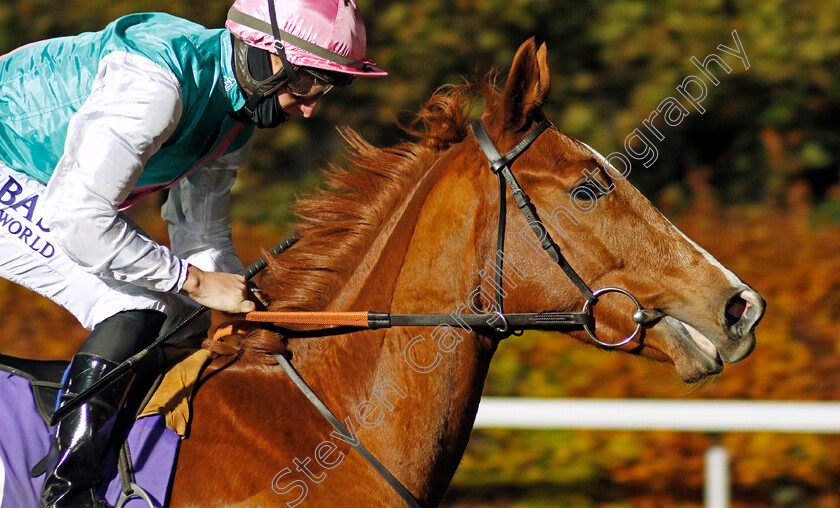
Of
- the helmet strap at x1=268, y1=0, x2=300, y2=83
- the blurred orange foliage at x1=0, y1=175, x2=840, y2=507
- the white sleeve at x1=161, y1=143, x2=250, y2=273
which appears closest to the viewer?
the helmet strap at x1=268, y1=0, x2=300, y2=83

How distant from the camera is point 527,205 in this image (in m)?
2.28

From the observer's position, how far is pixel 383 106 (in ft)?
27.1

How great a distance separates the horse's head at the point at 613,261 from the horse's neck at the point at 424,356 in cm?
15

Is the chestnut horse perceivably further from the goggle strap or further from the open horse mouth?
the goggle strap

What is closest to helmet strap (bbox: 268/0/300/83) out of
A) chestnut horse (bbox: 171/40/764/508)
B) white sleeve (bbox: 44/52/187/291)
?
white sleeve (bbox: 44/52/187/291)

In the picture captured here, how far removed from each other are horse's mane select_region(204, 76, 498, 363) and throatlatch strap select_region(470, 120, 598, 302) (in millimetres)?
211

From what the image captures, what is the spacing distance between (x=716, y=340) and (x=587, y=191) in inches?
20.1

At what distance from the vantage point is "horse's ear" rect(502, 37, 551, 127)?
2.29 m

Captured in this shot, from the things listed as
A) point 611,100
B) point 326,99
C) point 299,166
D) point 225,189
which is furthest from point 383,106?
point 225,189

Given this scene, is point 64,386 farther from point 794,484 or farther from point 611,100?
point 611,100

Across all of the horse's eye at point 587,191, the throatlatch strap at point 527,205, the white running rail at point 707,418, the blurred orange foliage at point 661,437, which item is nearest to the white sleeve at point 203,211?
the throatlatch strap at point 527,205

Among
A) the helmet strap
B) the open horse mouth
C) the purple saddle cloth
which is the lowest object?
the purple saddle cloth

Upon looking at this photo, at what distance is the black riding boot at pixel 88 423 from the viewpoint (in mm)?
2172

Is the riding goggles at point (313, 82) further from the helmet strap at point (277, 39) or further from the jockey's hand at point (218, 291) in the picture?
the jockey's hand at point (218, 291)
